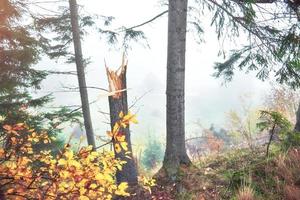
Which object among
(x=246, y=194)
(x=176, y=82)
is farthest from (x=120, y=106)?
(x=246, y=194)

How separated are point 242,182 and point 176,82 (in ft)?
7.57

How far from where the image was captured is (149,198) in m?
6.70

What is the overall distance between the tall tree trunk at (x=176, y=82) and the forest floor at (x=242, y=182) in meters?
0.37

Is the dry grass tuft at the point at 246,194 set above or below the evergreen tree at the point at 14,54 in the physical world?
below

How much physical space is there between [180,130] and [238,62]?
2.86m

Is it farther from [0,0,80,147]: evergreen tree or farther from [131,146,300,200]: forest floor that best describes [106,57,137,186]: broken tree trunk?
[0,0,80,147]: evergreen tree

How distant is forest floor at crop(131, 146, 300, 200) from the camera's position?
581 centimetres

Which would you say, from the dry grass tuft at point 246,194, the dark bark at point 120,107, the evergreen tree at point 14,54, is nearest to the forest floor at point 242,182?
the dry grass tuft at point 246,194

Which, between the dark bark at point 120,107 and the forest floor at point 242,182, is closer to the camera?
the forest floor at point 242,182

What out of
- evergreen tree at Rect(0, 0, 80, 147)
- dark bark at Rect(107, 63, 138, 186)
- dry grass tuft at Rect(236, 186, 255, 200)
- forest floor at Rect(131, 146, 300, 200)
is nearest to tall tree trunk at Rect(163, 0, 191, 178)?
forest floor at Rect(131, 146, 300, 200)

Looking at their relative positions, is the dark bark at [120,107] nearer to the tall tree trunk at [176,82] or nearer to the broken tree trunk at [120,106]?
the broken tree trunk at [120,106]

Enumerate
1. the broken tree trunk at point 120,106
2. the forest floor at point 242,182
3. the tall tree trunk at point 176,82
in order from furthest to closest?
the tall tree trunk at point 176,82 < the broken tree trunk at point 120,106 < the forest floor at point 242,182

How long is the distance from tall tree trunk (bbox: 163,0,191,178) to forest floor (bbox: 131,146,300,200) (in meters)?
0.37

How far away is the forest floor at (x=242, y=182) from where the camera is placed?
581cm
